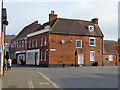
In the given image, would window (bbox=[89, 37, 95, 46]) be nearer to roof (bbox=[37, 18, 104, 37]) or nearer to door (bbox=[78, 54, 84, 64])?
roof (bbox=[37, 18, 104, 37])

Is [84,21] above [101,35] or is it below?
above

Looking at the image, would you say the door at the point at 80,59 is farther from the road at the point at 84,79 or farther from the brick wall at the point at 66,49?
the road at the point at 84,79

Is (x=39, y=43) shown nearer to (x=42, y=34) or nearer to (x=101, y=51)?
(x=42, y=34)

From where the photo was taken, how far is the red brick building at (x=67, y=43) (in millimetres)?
40875

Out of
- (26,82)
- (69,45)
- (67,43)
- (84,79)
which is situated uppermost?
(67,43)

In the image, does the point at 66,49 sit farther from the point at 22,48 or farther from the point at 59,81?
the point at 59,81

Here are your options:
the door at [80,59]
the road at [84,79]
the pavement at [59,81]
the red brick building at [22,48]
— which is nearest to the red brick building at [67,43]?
the door at [80,59]

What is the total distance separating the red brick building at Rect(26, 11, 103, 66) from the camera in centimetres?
4088

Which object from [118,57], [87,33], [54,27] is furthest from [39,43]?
[118,57]

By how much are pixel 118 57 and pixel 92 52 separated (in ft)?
31.9

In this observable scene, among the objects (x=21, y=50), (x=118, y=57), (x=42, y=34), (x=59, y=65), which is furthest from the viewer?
(x=21, y=50)

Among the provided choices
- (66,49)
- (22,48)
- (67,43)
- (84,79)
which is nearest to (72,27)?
(67,43)

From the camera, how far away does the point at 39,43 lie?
4538 centimetres

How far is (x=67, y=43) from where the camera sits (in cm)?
4206
